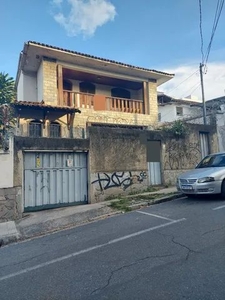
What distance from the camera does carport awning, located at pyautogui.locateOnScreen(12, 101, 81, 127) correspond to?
415 inches

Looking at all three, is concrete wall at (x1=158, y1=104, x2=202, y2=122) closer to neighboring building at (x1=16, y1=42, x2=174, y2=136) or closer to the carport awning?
neighboring building at (x1=16, y1=42, x2=174, y2=136)

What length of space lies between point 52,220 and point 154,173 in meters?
5.52

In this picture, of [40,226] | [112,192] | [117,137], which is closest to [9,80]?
[117,137]

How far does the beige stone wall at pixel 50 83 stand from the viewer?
1282cm

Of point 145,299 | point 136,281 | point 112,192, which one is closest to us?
point 145,299

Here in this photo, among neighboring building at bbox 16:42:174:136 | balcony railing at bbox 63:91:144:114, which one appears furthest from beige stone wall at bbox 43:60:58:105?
balcony railing at bbox 63:91:144:114

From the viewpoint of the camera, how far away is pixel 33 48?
39.3ft

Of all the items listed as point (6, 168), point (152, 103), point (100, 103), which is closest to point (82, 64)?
point (100, 103)

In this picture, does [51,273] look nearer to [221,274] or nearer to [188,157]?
[221,274]

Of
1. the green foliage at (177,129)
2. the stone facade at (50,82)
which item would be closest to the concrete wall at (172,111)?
the green foliage at (177,129)

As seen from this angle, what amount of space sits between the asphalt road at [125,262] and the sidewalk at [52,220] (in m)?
0.50

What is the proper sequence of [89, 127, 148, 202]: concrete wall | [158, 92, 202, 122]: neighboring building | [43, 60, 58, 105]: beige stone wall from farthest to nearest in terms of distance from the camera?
[158, 92, 202, 122]: neighboring building → [43, 60, 58, 105]: beige stone wall → [89, 127, 148, 202]: concrete wall

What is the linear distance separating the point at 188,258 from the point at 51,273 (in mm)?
2078

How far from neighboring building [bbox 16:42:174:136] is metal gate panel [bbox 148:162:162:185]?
4384mm
